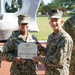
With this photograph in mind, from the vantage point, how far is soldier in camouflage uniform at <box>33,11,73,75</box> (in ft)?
10.0

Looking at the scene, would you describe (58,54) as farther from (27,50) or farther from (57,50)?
(27,50)

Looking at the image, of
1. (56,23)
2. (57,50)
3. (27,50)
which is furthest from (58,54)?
(27,50)

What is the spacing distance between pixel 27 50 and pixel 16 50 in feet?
0.55

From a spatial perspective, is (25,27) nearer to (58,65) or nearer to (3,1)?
(58,65)

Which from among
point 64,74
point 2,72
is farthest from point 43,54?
point 2,72

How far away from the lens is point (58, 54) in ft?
10.1

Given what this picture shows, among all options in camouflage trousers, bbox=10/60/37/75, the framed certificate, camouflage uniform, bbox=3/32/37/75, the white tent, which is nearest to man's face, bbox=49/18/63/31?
the framed certificate

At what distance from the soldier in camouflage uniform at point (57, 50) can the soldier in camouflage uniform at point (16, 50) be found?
0.32 meters

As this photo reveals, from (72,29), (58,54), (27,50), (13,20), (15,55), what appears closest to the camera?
(58,54)

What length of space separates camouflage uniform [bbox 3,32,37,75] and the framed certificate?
0.30 ft

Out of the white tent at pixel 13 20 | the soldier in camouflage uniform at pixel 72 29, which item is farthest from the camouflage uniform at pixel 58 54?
the white tent at pixel 13 20

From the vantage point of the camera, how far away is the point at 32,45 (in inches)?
135

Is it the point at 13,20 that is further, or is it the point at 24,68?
the point at 13,20

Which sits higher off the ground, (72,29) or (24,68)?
(72,29)
